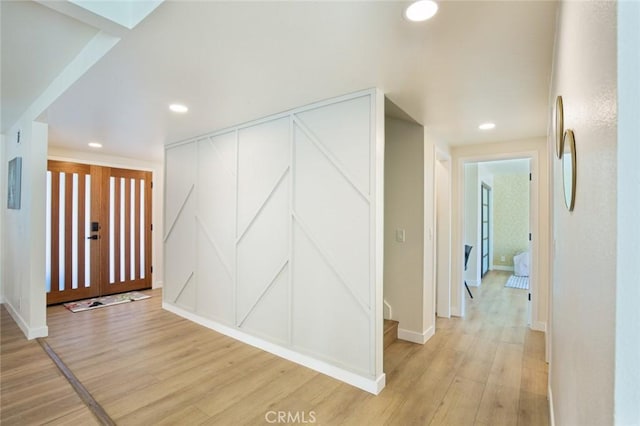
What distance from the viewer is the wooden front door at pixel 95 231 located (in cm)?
464

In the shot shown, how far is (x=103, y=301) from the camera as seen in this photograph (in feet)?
15.7

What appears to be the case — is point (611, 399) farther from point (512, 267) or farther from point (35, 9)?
point (512, 267)

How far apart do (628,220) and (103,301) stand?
5.95 metres

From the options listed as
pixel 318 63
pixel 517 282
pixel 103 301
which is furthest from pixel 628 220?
pixel 517 282

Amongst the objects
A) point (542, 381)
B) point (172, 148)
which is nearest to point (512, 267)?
point (542, 381)

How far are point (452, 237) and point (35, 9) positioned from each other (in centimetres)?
451

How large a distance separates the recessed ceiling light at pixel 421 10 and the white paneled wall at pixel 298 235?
0.85 metres

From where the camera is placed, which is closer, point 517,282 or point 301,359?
point 301,359

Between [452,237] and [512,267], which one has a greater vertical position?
[452,237]

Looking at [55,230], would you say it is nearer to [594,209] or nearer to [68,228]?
[68,228]

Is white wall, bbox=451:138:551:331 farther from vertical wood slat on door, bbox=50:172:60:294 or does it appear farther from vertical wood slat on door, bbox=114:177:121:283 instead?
vertical wood slat on door, bbox=50:172:60:294

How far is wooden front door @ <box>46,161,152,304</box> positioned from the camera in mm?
4645

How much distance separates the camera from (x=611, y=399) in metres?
0.49

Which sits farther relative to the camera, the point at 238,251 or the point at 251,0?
the point at 238,251
